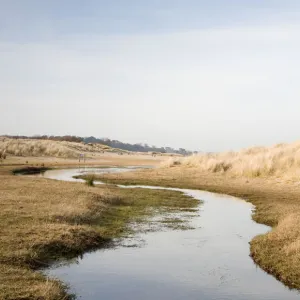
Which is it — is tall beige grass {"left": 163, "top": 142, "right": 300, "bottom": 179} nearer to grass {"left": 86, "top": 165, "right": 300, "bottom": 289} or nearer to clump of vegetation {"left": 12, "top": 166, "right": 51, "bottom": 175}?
grass {"left": 86, "top": 165, "right": 300, "bottom": 289}

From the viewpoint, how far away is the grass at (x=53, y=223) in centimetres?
1205

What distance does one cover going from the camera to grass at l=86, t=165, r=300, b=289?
14906mm

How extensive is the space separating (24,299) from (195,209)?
17.7 m

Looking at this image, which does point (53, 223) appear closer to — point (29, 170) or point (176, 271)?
point (176, 271)

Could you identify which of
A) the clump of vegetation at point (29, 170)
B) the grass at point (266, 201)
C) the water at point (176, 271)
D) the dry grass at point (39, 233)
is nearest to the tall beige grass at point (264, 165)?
the grass at point (266, 201)

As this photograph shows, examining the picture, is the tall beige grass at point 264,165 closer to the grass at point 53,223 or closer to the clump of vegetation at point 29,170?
the grass at point 53,223

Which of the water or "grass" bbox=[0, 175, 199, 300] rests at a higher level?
"grass" bbox=[0, 175, 199, 300]

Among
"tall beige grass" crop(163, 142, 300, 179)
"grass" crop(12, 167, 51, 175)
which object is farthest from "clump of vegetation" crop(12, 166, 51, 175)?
"tall beige grass" crop(163, 142, 300, 179)

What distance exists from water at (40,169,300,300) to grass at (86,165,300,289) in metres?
0.58

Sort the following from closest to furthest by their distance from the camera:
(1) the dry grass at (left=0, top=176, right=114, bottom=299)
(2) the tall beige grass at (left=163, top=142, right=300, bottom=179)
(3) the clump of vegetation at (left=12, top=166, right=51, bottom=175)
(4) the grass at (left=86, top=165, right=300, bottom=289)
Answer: (1) the dry grass at (left=0, top=176, right=114, bottom=299) < (4) the grass at (left=86, top=165, right=300, bottom=289) < (2) the tall beige grass at (left=163, top=142, right=300, bottom=179) < (3) the clump of vegetation at (left=12, top=166, right=51, bottom=175)

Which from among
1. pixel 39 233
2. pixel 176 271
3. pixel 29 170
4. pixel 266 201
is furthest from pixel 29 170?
pixel 176 271

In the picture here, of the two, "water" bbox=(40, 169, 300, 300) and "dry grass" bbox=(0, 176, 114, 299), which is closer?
"dry grass" bbox=(0, 176, 114, 299)

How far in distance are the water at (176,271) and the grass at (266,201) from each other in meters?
0.58

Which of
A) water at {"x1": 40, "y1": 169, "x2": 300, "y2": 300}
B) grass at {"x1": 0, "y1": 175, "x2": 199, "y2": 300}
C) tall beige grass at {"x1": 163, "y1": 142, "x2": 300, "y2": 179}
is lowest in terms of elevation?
water at {"x1": 40, "y1": 169, "x2": 300, "y2": 300}
